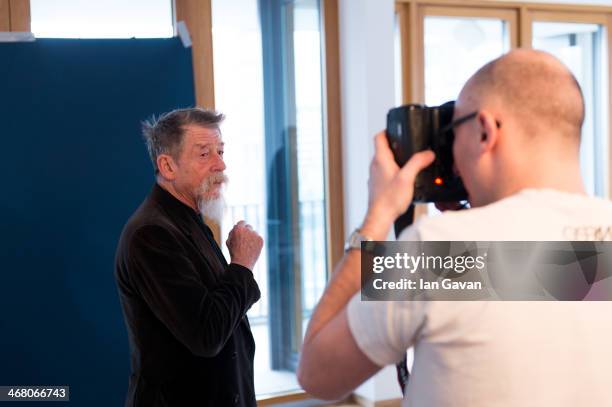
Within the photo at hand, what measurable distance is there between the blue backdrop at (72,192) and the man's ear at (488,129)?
1948mm

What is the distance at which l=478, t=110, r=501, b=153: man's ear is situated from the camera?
85 centimetres

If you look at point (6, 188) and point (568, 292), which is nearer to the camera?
point (568, 292)

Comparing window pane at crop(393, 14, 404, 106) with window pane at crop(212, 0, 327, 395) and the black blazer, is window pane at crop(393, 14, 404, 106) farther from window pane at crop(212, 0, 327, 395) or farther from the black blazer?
the black blazer

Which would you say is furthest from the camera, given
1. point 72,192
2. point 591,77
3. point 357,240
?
point 591,77

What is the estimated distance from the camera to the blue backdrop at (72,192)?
7.86ft

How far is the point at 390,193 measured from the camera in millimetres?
936

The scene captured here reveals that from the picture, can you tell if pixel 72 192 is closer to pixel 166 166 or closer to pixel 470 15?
pixel 166 166

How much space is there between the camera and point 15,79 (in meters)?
2.40

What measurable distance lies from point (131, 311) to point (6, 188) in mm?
992

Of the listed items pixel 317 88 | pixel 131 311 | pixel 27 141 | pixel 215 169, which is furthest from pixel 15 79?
pixel 317 88

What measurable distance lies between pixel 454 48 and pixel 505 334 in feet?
12.8

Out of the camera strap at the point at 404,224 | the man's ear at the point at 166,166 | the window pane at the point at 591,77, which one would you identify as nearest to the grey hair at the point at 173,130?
the man's ear at the point at 166,166

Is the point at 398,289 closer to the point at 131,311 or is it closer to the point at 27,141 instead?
the point at 131,311

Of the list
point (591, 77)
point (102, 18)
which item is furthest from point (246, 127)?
point (591, 77)
